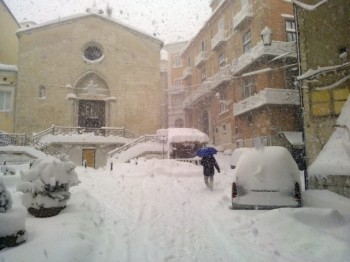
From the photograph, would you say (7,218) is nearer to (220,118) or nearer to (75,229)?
(75,229)

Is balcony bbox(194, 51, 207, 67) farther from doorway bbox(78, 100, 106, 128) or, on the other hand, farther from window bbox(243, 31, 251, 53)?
doorway bbox(78, 100, 106, 128)

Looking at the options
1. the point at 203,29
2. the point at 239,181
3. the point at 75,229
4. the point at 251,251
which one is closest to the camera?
the point at 251,251

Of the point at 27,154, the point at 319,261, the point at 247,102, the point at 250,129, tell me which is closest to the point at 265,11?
the point at 247,102

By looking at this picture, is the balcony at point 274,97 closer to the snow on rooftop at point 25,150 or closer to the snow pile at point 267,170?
the snow pile at point 267,170

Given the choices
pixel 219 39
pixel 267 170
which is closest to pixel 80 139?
pixel 219 39

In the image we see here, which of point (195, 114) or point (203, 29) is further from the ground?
point (203, 29)

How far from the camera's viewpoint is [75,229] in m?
5.52

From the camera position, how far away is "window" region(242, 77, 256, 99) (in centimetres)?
2545

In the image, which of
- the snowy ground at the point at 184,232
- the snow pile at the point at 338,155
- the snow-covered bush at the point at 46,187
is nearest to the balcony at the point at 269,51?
the snow pile at the point at 338,155

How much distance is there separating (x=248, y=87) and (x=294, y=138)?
247 inches

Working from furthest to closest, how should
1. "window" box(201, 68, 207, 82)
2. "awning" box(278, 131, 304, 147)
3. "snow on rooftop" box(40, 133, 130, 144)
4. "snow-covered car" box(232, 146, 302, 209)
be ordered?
"window" box(201, 68, 207, 82)
"snow on rooftop" box(40, 133, 130, 144)
"awning" box(278, 131, 304, 147)
"snow-covered car" box(232, 146, 302, 209)

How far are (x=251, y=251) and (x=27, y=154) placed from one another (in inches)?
818

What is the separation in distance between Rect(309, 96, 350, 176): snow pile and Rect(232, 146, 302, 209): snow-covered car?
1886mm

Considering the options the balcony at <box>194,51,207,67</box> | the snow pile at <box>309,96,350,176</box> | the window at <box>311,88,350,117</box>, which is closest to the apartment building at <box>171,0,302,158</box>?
the balcony at <box>194,51,207,67</box>
